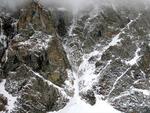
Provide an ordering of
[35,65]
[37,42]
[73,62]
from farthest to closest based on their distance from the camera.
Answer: [73,62] → [37,42] → [35,65]

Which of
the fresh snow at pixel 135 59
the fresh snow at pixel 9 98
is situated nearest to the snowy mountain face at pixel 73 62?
the fresh snow at pixel 9 98

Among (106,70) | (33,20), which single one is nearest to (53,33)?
(33,20)

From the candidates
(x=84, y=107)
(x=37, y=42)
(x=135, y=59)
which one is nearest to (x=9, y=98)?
(x=84, y=107)

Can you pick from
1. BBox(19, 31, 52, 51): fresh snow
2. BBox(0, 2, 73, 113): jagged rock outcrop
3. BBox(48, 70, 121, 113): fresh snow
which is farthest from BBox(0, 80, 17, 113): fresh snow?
BBox(19, 31, 52, 51): fresh snow

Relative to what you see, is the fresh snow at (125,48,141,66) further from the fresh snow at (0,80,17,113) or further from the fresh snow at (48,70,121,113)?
the fresh snow at (0,80,17,113)

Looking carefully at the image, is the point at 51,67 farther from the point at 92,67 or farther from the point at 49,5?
the point at 49,5

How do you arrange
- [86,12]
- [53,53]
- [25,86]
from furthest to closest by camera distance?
1. [86,12]
2. [53,53]
3. [25,86]

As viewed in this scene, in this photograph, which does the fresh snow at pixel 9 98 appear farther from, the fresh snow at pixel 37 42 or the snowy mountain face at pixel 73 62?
the fresh snow at pixel 37 42

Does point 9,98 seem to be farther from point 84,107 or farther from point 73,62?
point 73,62

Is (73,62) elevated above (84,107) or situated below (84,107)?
above
